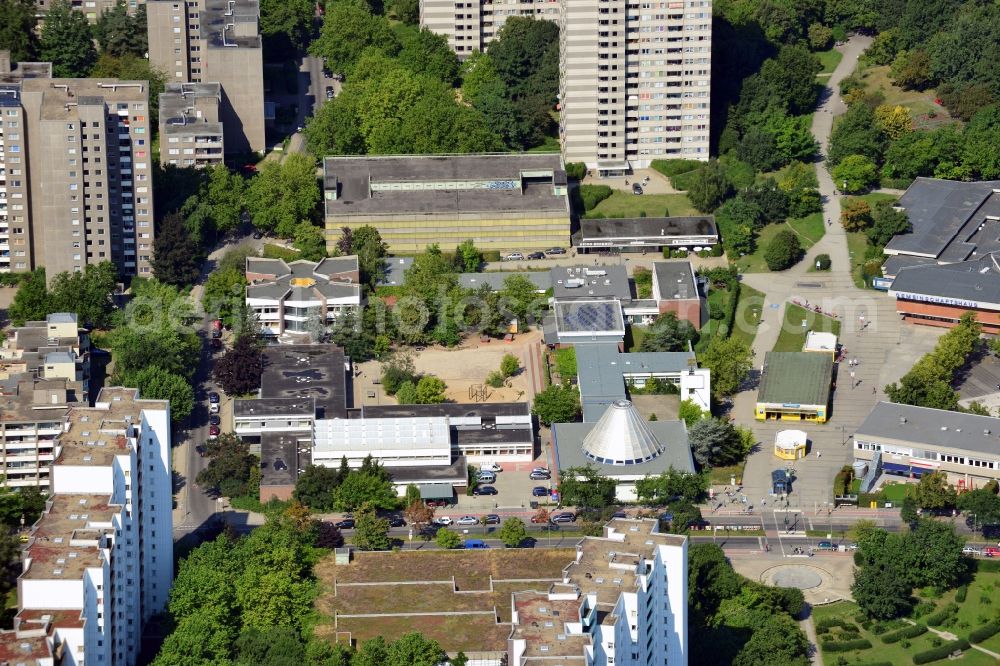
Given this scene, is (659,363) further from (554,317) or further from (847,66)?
(847,66)

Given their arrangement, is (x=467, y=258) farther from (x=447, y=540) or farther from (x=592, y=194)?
(x=447, y=540)

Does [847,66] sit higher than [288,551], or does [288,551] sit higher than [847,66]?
[847,66]

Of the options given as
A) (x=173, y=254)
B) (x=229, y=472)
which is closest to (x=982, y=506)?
(x=229, y=472)

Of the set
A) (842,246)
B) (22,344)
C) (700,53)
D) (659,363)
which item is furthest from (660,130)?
(22,344)

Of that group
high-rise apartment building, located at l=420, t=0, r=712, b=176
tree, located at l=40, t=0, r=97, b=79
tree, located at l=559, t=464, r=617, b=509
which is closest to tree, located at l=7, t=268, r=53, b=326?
tree, located at l=40, t=0, r=97, b=79

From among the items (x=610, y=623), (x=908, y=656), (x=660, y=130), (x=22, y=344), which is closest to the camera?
(x=610, y=623)

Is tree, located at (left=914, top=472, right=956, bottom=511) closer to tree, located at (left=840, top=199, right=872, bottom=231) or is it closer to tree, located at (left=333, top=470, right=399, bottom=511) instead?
tree, located at (left=333, top=470, right=399, bottom=511)
